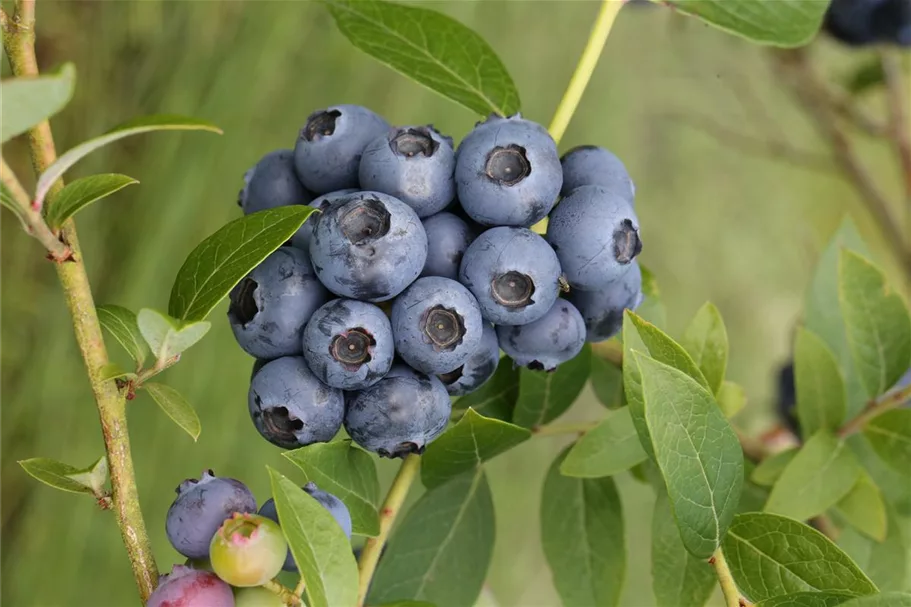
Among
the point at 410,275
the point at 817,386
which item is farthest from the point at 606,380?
the point at 410,275

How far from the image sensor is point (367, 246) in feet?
1.79

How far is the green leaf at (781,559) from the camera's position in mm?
621

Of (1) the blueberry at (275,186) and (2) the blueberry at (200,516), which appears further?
(1) the blueberry at (275,186)

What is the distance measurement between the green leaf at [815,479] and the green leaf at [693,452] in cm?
22

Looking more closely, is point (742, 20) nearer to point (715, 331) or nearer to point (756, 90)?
point (715, 331)

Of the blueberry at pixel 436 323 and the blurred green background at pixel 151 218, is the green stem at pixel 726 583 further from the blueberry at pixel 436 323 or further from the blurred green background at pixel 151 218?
the blurred green background at pixel 151 218

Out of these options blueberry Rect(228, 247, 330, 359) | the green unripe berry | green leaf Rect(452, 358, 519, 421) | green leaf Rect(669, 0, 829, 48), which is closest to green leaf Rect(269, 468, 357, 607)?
the green unripe berry

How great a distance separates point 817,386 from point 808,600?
40 cm

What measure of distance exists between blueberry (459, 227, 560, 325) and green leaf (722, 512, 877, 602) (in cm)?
26

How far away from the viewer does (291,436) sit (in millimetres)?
Answer: 603

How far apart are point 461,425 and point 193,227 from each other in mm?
1364

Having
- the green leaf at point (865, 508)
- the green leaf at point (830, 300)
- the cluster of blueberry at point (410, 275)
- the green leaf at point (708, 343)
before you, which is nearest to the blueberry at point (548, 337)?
the cluster of blueberry at point (410, 275)

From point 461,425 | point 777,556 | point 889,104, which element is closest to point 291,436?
point 461,425

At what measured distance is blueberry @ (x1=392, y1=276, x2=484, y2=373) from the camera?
1.87ft
